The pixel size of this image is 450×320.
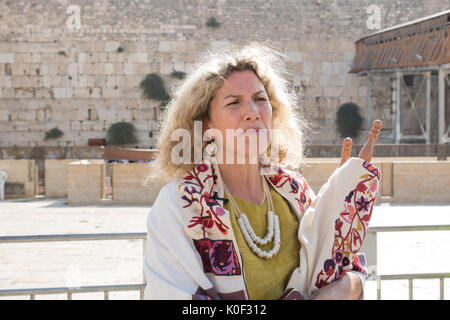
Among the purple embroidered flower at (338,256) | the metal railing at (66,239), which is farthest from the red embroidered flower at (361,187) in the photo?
the metal railing at (66,239)

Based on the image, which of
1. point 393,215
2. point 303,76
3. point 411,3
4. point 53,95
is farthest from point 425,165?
point 53,95

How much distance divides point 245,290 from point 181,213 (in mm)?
294

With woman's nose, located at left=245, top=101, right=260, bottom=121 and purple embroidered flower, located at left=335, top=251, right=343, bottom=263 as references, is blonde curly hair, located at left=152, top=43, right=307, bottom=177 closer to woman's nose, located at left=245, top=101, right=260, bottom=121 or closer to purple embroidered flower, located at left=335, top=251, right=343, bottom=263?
woman's nose, located at left=245, top=101, right=260, bottom=121

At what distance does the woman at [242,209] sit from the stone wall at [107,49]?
16.0 metres

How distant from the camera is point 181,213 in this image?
61.0 inches

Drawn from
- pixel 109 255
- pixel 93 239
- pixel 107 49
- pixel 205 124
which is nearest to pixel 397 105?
pixel 107 49

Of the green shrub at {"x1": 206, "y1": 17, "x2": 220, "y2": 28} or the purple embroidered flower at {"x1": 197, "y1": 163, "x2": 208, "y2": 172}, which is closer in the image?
the purple embroidered flower at {"x1": 197, "y1": 163, "x2": 208, "y2": 172}

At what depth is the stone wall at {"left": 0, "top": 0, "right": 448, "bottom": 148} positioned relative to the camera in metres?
17.6

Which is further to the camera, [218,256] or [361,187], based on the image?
[361,187]

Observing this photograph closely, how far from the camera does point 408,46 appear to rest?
14055 mm

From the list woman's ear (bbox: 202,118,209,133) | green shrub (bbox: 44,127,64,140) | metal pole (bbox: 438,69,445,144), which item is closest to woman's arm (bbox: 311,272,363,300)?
woman's ear (bbox: 202,118,209,133)

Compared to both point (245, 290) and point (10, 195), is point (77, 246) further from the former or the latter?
point (10, 195)

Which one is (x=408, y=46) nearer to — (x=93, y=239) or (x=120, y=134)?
(x=120, y=134)

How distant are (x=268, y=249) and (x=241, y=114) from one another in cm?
43
